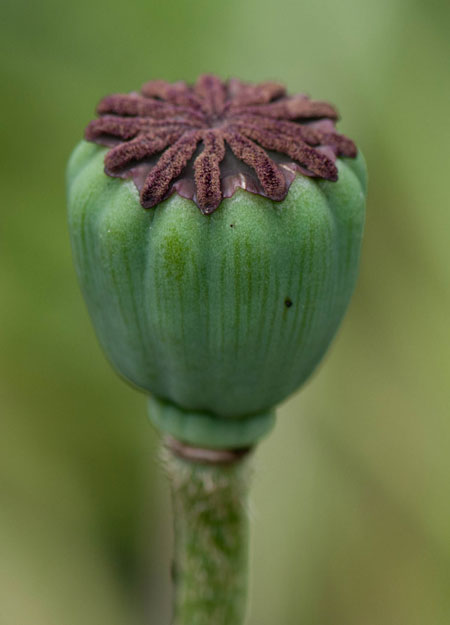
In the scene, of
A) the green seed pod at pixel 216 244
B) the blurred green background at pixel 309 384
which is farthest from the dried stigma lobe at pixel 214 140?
the blurred green background at pixel 309 384

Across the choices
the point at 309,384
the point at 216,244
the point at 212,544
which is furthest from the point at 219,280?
the point at 309,384

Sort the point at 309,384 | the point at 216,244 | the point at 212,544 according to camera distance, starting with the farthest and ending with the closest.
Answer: the point at 309,384 < the point at 212,544 < the point at 216,244

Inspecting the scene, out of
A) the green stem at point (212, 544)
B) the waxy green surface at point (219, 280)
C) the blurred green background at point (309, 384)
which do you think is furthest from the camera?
the blurred green background at point (309, 384)

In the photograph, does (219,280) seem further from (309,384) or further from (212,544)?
(309,384)

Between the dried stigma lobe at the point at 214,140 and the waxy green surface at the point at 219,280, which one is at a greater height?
the dried stigma lobe at the point at 214,140

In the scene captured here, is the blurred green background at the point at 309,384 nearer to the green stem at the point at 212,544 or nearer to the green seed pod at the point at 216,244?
the green stem at the point at 212,544

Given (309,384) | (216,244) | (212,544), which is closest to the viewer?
(216,244)
